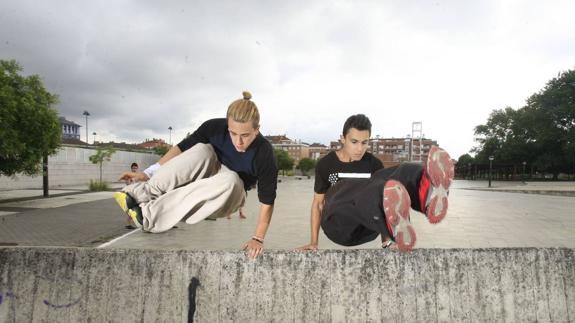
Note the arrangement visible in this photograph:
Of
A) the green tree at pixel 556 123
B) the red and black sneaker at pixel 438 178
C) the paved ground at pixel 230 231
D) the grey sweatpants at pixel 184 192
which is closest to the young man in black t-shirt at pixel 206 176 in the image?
the grey sweatpants at pixel 184 192

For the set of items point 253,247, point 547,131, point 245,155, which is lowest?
point 253,247

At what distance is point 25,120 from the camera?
14766 millimetres

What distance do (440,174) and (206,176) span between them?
1466mm

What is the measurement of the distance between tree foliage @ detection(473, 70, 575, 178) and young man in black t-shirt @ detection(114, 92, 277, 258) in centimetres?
6177

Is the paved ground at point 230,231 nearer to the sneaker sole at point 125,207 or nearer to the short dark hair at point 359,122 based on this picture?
the short dark hair at point 359,122

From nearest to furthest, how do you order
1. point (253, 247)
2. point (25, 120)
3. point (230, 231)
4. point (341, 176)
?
1. point (253, 247)
2. point (341, 176)
3. point (230, 231)
4. point (25, 120)

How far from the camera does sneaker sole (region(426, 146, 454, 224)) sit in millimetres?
2199

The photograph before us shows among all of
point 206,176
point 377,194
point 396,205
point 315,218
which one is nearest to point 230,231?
point 315,218

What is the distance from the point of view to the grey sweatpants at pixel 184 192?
212cm

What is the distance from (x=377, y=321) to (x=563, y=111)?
204 ft

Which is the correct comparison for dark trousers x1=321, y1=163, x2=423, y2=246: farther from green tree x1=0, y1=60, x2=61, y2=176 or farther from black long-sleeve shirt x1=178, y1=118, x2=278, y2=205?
green tree x1=0, y1=60, x2=61, y2=176

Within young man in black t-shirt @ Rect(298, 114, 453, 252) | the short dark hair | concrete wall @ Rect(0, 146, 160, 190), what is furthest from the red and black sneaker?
concrete wall @ Rect(0, 146, 160, 190)

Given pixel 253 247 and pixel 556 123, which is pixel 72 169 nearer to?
pixel 253 247

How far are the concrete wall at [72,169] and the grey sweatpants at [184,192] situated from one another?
1100 inches
